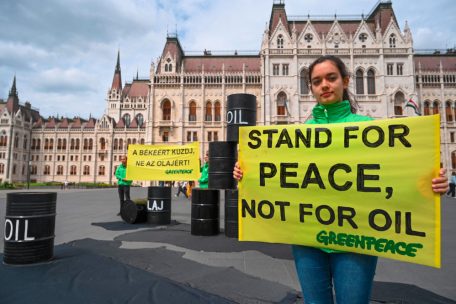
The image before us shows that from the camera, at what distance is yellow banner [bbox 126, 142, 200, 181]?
8.69 m

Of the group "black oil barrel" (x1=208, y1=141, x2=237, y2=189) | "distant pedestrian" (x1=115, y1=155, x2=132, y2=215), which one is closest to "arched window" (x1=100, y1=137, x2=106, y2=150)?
"distant pedestrian" (x1=115, y1=155, x2=132, y2=215)

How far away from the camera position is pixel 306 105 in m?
36.2

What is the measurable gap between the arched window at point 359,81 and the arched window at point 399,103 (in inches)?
176

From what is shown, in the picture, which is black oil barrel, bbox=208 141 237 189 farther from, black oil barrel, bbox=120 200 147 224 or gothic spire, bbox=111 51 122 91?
gothic spire, bbox=111 51 122 91

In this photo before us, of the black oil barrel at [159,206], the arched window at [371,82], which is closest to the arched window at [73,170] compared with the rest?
the arched window at [371,82]

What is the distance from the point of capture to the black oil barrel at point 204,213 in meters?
6.67

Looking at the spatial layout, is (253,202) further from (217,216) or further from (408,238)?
(217,216)

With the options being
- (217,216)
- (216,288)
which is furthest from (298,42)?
(216,288)

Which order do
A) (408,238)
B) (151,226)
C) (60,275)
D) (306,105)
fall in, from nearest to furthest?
(408,238)
(60,275)
(151,226)
(306,105)

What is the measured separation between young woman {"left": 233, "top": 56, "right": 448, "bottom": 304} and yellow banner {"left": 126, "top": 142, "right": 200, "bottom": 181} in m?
6.63

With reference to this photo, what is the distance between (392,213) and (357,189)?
267 millimetres

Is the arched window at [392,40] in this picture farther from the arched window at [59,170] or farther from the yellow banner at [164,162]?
the arched window at [59,170]

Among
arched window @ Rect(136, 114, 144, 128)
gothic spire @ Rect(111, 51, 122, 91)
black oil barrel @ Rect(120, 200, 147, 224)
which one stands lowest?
black oil barrel @ Rect(120, 200, 147, 224)

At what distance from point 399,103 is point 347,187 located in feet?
134
